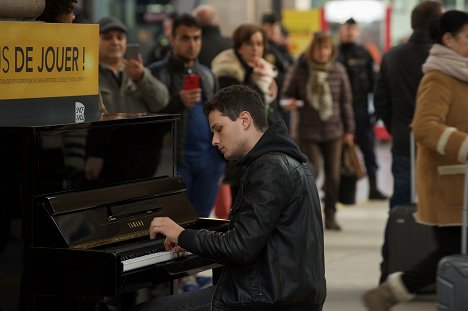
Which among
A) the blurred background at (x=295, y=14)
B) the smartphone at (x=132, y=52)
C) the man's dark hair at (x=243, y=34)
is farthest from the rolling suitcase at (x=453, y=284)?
the blurred background at (x=295, y=14)

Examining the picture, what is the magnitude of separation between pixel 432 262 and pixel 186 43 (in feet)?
7.80

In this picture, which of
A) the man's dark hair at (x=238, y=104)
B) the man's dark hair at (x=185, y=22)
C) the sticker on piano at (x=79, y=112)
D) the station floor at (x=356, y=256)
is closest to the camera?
the man's dark hair at (x=238, y=104)

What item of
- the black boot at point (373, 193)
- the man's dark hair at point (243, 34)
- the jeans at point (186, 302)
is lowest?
the black boot at point (373, 193)

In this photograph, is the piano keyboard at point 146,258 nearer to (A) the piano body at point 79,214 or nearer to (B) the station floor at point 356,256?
(A) the piano body at point 79,214

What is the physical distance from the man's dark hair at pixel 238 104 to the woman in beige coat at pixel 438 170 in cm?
190

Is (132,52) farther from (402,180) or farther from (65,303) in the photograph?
(65,303)

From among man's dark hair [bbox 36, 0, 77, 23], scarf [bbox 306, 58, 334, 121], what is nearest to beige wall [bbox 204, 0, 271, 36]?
scarf [bbox 306, 58, 334, 121]

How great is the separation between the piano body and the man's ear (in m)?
0.71

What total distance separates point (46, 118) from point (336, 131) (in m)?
5.45

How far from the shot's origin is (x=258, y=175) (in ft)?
14.3

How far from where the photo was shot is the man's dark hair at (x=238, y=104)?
4.47 m

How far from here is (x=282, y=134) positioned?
14.7 feet

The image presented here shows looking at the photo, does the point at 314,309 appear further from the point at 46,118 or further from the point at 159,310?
the point at 46,118

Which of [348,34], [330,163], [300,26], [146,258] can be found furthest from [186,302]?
[300,26]
